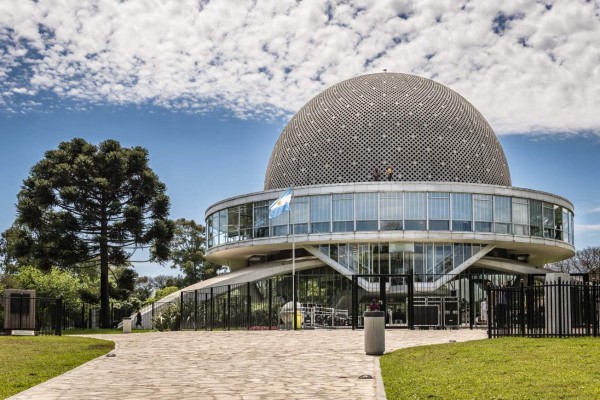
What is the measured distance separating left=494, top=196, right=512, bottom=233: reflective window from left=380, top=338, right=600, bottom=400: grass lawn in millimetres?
23866

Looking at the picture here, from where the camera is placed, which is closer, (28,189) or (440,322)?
(440,322)

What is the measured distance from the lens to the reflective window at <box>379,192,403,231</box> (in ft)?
121

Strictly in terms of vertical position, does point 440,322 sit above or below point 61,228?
below

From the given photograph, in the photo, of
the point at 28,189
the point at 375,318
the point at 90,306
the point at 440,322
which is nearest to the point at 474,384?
the point at 375,318

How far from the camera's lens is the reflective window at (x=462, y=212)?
121ft

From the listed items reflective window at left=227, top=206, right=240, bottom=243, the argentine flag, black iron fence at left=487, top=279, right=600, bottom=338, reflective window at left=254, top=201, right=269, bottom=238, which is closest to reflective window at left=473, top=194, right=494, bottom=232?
reflective window at left=254, top=201, right=269, bottom=238

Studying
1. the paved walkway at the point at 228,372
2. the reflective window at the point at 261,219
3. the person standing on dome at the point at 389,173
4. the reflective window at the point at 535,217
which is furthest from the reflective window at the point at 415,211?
the paved walkway at the point at 228,372

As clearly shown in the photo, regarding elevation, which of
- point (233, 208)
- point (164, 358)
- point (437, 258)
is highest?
point (233, 208)

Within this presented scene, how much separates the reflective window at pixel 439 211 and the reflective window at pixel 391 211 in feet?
4.67

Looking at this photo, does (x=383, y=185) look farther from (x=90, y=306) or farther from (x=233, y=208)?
(x=90, y=306)

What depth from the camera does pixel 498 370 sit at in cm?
1030

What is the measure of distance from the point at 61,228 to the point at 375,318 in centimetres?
2579

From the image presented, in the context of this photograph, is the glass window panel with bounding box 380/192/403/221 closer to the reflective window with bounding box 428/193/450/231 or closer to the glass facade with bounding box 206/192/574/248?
the glass facade with bounding box 206/192/574/248

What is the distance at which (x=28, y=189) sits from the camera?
3744cm
